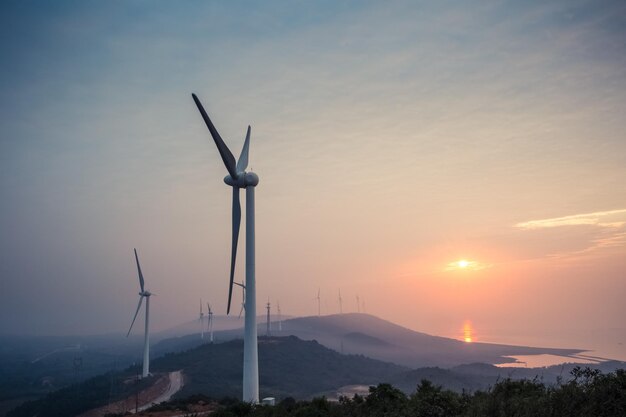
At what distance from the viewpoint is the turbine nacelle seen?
46.2 m

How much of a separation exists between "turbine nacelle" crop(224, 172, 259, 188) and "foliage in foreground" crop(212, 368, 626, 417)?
→ 23.6 meters

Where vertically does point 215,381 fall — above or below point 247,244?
below

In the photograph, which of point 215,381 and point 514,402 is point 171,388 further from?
point 514,402

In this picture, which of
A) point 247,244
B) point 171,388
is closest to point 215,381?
point 171,388

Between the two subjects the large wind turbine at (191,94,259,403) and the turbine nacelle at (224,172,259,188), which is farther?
the turbine nacelle at (224,172,259,188)

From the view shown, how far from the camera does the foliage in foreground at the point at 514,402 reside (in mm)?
15602

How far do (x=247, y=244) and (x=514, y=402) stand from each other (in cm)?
2918

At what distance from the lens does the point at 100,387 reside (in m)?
150

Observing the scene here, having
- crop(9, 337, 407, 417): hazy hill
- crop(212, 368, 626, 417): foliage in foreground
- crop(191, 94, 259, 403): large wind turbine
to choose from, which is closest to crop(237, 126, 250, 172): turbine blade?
crop(191, 94, 259, 403): large wind turbine

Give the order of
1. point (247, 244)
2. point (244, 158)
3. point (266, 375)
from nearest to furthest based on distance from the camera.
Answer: point (247, 244) → point (244, 158) → point (266, 375)

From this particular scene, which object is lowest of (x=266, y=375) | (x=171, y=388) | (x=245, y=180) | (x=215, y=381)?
(x=266, y=375)

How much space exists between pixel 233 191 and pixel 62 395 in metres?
134

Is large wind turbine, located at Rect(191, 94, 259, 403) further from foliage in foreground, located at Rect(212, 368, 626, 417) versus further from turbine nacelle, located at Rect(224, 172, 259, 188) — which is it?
foliage in foreground, located at Rect(212, 368, 626, 417)

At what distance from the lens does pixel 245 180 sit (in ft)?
152
